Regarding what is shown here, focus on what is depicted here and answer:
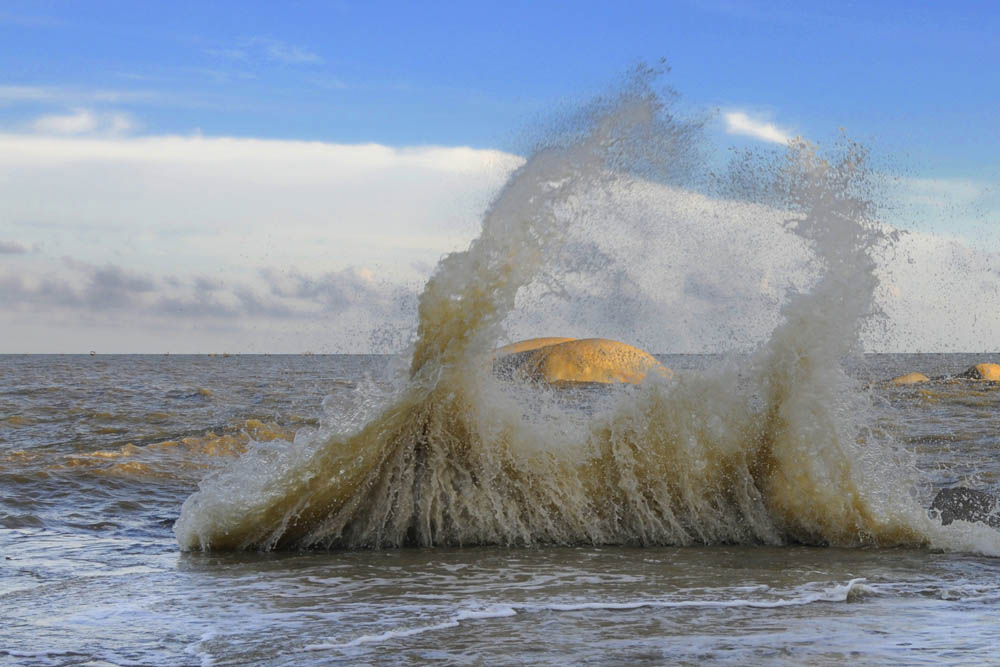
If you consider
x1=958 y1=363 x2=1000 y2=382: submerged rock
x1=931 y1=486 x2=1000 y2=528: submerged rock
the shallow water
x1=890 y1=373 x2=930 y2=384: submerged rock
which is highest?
x1=958 y1=363 x2=1000 y2=382: submerged rock

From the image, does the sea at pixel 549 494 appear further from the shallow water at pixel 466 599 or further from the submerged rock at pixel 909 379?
the submerged rock at pixel 909 379

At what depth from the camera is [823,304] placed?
764 cm

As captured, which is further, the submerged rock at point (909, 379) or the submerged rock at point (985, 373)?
the submerged rock at point (985, 373)

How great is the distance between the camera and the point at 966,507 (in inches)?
304

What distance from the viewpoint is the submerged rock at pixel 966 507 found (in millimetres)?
7500

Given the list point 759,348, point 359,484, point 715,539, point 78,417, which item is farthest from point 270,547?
point 78,417

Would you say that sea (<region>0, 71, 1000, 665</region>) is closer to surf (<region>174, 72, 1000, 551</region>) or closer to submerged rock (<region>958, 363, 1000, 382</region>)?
surf (<region>174, 72, 1000, 551</region>)

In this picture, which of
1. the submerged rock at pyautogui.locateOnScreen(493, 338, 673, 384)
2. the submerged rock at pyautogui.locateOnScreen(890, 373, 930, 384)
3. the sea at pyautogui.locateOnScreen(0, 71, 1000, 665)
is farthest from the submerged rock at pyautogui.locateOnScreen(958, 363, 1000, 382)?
the sea at pyautogui.locateOnScreen(0, 71, 1000, 665)

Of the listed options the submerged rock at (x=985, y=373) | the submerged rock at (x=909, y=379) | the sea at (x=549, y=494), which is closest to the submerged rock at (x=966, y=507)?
the sea at (x=549, y=494)

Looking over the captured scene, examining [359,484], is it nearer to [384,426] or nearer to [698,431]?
[384,426]

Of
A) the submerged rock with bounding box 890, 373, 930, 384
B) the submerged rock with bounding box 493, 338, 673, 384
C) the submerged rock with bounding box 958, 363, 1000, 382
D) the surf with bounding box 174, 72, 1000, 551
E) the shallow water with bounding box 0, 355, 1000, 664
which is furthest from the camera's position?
the submerged rock with bounding box 958, 363, 1000, 382

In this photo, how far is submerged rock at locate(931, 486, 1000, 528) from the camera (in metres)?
7.50

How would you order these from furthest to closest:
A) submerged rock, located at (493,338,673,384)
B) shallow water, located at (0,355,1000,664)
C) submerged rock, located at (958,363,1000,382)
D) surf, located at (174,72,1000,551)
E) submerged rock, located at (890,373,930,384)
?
submerged rock, located at (958,363,1000,382), submerged rock, located at (890,373,930,384), submerged rock, located at (493,338,673,384), surf, located at (174,72,1000,551), shallow water, located at (0,355,1000,664)

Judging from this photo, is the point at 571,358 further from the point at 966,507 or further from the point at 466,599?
the point at 466,599
